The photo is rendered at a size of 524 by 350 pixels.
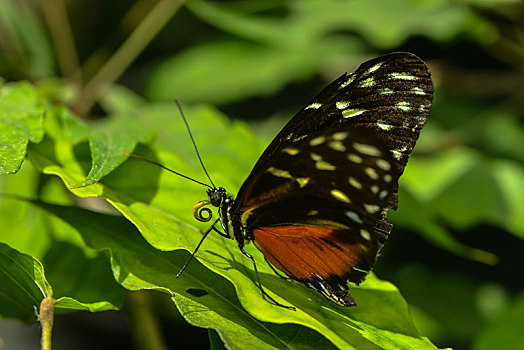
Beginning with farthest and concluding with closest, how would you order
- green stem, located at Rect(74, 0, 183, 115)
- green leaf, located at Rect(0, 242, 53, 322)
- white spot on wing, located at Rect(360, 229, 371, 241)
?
1. green stem, located at Rect(74, 0, 183, 115)
2. white spot on wing, located at Rect(360, 229, 371, 241)
3. green leaf, located at Rect(0, 242, 53, 322)

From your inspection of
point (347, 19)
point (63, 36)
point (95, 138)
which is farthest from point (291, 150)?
point (63, 36)

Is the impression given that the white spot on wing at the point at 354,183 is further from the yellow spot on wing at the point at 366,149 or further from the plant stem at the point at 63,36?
the plant stem at the point at 63,36

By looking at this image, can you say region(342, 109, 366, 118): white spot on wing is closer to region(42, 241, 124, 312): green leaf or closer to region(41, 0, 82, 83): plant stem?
region(42, 241, 124, 312): green leaf

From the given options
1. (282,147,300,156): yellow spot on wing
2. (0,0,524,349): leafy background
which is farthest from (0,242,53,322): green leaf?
(282,147,300,156): yellow spot on wing

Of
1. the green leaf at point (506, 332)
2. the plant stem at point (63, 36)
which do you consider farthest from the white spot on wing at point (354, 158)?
the plant stem at point (63, 36)

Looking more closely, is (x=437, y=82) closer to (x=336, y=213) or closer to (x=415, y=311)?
(x=415, y=311)

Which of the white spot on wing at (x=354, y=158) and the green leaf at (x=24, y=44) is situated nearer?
the white spot on wing at (x=354, y=158)

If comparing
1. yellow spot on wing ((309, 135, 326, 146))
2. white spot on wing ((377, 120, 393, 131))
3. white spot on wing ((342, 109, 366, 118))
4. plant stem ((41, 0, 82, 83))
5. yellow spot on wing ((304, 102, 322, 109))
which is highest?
white spot on wing ((377, 120, 393, 131))

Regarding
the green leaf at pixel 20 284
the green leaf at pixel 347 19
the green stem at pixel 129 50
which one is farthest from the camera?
the green stem at pixel 129 50
